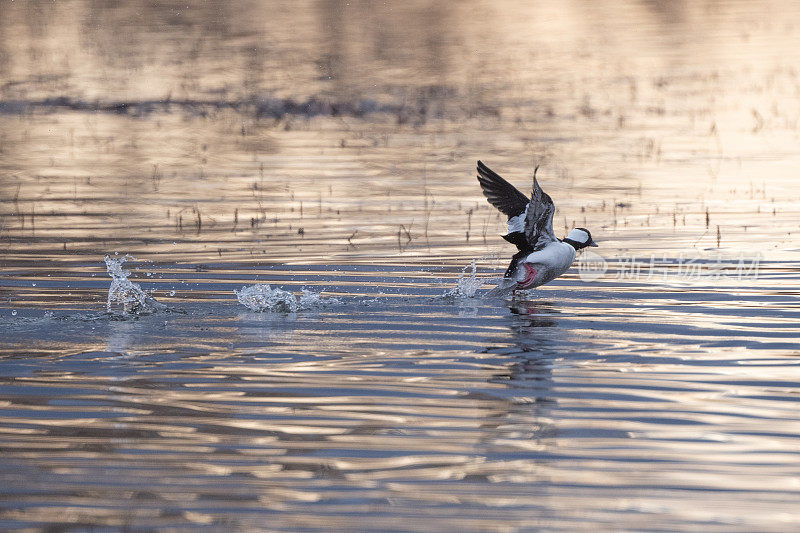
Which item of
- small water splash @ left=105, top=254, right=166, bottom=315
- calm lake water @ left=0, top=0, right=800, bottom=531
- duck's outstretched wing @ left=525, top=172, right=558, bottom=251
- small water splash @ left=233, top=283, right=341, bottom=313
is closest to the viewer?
calm lake water @ left=0, top=0, right=800, bottom=531

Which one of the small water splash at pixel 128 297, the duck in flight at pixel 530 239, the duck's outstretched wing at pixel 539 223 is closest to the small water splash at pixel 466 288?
the duck in flight at pixel 530 239

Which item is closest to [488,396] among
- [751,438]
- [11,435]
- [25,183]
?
[751,438]

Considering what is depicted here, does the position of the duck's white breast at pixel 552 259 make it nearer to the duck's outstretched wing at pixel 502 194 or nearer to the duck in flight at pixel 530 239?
the duck in flight at pixel 530 239

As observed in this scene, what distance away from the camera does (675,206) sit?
16.7m

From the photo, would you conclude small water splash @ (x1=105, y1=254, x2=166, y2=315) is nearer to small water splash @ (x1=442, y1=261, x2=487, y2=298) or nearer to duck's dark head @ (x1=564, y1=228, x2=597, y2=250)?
small water splash @ (x1=442, y1=261, x2=487, y2=298)

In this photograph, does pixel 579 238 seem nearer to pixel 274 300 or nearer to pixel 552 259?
pixel 552 259

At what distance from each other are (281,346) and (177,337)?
812 mm

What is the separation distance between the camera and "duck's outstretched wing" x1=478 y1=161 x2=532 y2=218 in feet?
39.1

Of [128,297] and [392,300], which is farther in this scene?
[392,300]

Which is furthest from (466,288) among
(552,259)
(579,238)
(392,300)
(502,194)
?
(579,238)

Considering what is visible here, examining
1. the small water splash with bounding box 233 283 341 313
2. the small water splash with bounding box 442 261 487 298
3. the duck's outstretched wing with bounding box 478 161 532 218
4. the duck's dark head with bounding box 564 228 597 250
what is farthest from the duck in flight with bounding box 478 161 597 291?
the small water splash with bounding box 233 283 341 313

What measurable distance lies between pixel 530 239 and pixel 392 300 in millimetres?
1537

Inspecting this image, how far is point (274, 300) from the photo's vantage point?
10586 millimetres

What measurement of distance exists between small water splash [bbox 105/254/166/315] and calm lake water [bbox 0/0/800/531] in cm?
3
